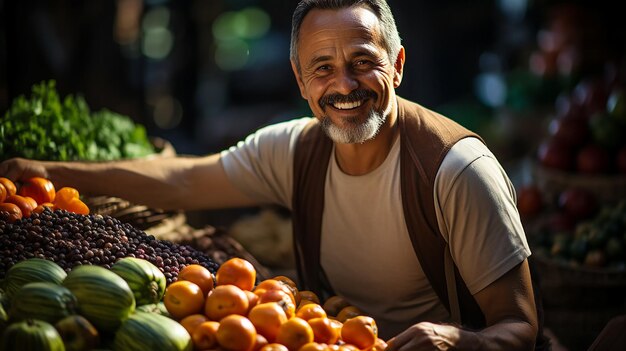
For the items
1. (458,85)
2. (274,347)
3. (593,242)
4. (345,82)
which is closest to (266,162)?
(345,82)

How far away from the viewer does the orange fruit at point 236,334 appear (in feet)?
6.70

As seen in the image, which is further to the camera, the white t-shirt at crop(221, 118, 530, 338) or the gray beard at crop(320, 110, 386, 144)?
the gray beard at crop(320, 110, 386, 144)

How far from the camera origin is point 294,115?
8.01m

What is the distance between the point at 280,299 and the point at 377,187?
2.52 feet

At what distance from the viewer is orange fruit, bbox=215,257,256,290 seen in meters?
2.29

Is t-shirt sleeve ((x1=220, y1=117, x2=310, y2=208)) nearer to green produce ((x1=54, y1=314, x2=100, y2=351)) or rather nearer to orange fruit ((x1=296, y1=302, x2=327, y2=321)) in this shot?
orange fruit ((x1=296, y1=302, x2=327, y2=321))

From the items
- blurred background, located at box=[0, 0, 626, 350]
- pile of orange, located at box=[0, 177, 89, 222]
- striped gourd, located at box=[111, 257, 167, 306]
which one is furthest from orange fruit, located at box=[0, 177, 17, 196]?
blurred background, located at box=[0, 0, 626, 350]

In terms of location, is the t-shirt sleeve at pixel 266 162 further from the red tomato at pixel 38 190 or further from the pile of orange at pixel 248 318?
the pile of orange at pixel 248 318

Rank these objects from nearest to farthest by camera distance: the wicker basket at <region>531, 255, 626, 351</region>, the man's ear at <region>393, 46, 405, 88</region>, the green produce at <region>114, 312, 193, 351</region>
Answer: the green produce at <region>114, 312, 193, 351</region> → the man's ear at <region>393, 46, 405, 88</region> → the wicker basket at <region>531, 255, 626, 351</region>

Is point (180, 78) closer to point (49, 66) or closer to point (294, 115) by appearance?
point (294, 115)

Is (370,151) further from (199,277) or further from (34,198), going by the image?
(34,198)

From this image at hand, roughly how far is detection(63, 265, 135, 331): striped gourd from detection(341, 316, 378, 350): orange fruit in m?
0.63

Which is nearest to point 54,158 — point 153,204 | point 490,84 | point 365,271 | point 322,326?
point 153,204

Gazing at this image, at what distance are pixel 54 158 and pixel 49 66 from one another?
2.10 meters
